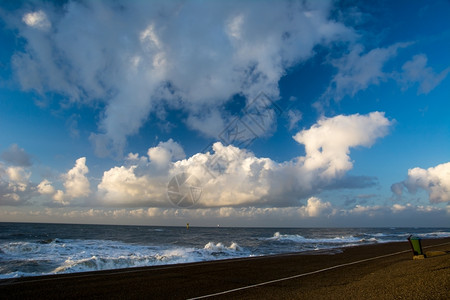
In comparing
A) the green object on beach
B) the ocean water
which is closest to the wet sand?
the green object on beach

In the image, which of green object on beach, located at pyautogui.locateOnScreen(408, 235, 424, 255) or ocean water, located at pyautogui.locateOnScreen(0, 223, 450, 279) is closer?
green object on beach, located at pyautogui.locateOnScreen(408, 235, 424, 255)

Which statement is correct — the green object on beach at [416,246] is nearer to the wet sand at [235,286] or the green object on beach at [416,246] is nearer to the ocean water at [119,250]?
the wet sand at [235,286]

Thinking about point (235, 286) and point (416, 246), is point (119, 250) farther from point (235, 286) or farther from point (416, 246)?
point (416, 246)

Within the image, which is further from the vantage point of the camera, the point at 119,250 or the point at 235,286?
the point at 119,250

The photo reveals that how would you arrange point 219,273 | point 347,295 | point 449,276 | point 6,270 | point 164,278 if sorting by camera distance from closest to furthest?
point 347,295 < point 449,276 < point 164,278 < point 219,273 < point 6,270

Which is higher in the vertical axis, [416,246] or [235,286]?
[416,246]

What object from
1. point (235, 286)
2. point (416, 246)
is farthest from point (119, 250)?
point (416, 246)

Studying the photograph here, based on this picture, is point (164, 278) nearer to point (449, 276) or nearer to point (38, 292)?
point (38, 292)

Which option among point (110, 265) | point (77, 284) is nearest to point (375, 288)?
point (77, 284)

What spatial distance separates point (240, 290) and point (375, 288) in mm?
4294

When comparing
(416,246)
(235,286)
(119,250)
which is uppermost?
(416,246)

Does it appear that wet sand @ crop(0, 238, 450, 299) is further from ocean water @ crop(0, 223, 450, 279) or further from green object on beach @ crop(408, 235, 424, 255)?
ocean water @ crop(0, 223, 450, 279)

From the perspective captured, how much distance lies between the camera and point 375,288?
8930 millimetres

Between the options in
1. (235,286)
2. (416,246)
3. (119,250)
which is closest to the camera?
(235,286)
